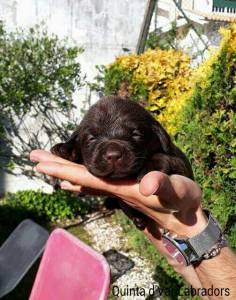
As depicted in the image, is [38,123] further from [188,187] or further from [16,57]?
[188,187]

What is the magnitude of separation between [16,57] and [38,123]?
4.10 feet

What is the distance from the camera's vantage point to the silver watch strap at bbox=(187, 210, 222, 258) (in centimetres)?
205

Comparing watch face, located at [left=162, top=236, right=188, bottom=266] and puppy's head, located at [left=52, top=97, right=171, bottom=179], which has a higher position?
puppy's head, located at [left=52, top=97, right=171, bottom=179]

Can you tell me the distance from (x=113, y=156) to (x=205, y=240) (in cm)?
50

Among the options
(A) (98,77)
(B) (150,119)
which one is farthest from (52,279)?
(A) (98,77)

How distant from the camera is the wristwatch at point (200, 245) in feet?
6.75

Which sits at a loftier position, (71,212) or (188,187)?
(188,187)

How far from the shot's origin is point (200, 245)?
2061 millimetres

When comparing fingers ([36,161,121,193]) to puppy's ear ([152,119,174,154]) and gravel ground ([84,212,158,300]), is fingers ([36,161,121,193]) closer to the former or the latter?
puppy's ear ([152,119,174,154])

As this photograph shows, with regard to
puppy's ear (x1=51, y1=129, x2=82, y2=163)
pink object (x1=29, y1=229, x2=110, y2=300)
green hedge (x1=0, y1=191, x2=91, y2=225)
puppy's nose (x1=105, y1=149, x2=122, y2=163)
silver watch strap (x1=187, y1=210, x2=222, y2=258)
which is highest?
puppy's nose (x1=105, y1=149, x2=122, y2=163)

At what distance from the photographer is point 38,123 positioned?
24.5ft

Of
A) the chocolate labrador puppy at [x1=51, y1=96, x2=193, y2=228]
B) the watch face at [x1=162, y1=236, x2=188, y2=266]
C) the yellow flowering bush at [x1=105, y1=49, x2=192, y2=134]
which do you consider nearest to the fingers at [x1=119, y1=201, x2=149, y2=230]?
the chocolate labrador puppy at [x1=51, y1=96, x2=193, y2=228]

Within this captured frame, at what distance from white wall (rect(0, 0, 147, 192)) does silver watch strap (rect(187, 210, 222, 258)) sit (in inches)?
215

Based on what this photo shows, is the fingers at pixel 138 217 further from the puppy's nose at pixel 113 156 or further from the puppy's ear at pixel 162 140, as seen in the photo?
the puppy's nose at pixel 113 156
